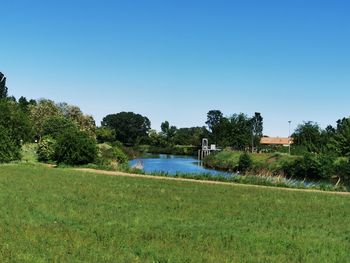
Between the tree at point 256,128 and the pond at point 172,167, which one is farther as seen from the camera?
the tree at point 256,128

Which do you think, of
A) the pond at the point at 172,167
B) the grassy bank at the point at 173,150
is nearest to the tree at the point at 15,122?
the pond at the point at 172,167

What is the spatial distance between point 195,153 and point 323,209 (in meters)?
147

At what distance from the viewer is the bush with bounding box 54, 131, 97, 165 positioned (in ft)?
157

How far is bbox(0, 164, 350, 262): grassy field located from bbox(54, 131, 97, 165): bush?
2587 cm

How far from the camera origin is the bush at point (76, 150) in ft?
157

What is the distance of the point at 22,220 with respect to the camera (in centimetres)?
1357

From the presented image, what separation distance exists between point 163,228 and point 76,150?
3581 cm

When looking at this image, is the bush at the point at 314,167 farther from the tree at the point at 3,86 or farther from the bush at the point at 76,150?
the tree at the point at 3,86

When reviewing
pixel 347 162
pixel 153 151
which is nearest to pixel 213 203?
pixel 347 162

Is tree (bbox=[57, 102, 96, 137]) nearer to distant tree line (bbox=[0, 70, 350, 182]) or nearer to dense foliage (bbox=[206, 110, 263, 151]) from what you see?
distant tree line (bbox=[0, 70, 350, 182])

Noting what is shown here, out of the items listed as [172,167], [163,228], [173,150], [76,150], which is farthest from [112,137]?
[163,228]

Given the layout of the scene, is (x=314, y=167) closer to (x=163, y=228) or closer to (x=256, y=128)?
(x=163, y=228)

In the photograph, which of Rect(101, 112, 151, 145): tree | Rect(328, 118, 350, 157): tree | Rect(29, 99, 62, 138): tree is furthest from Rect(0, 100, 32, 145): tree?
Rect(101, 112, 151, 145): tree

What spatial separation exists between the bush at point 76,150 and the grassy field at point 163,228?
25.9 meters
